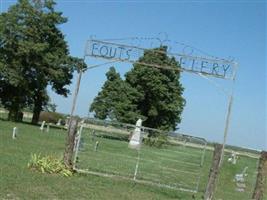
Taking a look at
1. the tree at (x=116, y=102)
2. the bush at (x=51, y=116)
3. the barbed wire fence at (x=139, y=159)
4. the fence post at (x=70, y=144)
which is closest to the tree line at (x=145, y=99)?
the tree at (x=116, y=102)

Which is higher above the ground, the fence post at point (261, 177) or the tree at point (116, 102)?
the tree at point (116, 102)

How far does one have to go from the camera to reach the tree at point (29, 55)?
6162 centimetres

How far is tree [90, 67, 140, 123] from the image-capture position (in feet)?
226

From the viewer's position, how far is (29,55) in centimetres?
6184

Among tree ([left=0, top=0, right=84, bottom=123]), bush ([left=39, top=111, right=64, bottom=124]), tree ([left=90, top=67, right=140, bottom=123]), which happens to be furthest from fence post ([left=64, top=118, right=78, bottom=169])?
bush ([left=39, top=111, right=64, bottom=124])

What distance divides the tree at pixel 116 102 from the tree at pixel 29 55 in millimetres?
7364

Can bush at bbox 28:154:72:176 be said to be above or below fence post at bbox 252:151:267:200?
below

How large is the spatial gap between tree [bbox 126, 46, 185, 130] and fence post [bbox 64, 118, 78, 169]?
5013 cm

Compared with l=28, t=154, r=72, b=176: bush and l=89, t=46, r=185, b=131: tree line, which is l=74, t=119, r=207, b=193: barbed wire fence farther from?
l=89, t=46, r=185, b=131: tree line

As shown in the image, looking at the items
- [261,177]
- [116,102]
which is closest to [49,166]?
[261,177]

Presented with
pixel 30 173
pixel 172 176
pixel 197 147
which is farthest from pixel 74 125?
pixel 172 176

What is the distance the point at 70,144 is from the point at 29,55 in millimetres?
43581

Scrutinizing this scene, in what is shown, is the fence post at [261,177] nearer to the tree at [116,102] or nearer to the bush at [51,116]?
the tree at [116,102]

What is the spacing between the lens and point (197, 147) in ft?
74.0
